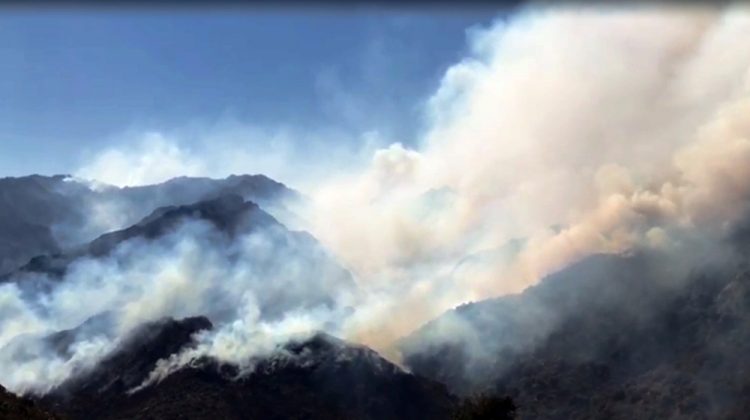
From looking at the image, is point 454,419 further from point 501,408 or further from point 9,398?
point 9,398

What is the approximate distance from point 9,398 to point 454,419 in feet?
183

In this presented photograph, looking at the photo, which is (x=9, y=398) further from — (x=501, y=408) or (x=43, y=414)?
(x=501, y=408)

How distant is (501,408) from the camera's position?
360 feet

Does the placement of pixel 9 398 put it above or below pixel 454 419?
above

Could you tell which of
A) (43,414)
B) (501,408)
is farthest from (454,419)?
(43,414)

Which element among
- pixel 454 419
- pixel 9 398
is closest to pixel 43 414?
pixel 9 398

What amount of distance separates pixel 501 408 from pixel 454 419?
672 cm

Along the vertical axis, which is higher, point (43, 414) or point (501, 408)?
point (43, 414)

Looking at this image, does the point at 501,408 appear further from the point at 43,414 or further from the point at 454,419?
the point at 43,414

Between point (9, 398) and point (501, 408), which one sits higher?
point (9, 398)

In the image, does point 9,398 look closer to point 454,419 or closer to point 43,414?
point 43,414

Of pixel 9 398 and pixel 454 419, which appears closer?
pixel 9 398

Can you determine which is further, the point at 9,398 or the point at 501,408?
the point at 501,408

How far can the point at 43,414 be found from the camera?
88000 mm
